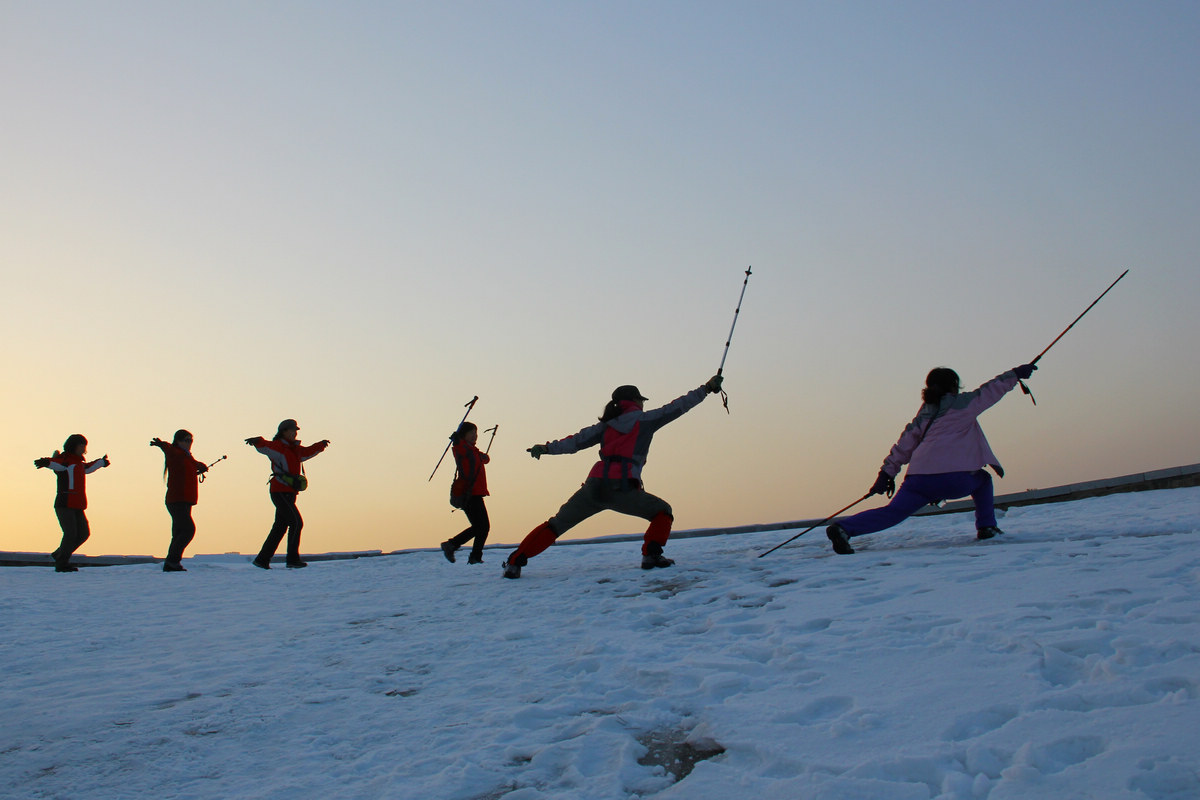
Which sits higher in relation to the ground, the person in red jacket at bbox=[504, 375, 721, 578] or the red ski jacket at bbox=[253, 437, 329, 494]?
the red ski jacket at bbox=[253, 437, 329, 494]

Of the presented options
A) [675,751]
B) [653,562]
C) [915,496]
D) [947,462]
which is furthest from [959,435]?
[675,751]

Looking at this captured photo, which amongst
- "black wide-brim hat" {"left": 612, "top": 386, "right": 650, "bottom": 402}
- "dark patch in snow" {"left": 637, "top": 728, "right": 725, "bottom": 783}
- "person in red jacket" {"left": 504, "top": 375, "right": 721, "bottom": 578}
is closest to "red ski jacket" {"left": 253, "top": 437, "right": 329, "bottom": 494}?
"person in red jacket" {"left": 504, "top": 375, "right": 721, "bottom": 578}

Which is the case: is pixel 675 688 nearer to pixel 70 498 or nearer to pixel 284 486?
pixel 284 486

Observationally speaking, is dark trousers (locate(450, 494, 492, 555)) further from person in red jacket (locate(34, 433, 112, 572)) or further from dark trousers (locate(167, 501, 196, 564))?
person in red jacket (locate(34, 433, 112, 572))

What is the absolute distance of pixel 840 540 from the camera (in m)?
7.34

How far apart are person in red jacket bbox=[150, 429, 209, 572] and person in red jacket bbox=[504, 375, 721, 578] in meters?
5.91

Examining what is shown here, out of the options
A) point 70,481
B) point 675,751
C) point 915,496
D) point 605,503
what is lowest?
point 675,751

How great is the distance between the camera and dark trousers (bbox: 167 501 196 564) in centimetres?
1113

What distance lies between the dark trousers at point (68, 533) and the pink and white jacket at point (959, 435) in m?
10.8

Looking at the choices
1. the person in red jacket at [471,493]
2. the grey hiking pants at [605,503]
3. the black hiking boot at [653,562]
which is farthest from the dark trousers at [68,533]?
the black hiking boot at [653,562]

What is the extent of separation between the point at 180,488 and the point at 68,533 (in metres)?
1.62

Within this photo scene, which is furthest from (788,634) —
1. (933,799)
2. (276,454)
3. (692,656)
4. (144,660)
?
(276,454)

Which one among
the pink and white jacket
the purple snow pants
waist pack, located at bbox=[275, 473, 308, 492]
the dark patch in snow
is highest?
waist pack, located at bbox=[275, 473, 308, 492]

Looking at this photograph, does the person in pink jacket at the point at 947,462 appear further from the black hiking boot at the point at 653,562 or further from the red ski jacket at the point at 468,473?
the red ski jacket at the point at 468,473
